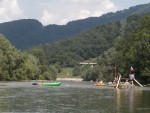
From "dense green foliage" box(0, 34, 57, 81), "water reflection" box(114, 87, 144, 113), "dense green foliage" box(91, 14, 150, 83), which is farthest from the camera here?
"dense green foliage" box(0, 34, 57, 81)

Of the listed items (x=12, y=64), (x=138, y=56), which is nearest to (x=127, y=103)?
(x=138, y=56)

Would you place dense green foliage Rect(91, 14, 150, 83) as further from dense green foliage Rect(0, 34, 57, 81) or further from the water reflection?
the water reflection

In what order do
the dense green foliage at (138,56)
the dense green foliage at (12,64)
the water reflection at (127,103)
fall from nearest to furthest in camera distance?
1. the water reflection at (127,103)
2. the dense green foliage at (138,56)
3. the dense green foliage at (12,64)

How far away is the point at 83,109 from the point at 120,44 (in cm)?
12374

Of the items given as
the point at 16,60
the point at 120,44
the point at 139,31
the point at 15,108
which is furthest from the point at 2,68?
the point at 15,108

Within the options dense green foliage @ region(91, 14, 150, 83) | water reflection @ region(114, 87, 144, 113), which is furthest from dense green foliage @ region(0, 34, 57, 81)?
water reflection @ region(114, 87, 144, 113)

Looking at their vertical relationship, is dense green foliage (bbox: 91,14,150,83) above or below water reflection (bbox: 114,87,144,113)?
above

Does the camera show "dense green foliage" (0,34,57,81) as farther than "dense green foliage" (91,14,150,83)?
Yes

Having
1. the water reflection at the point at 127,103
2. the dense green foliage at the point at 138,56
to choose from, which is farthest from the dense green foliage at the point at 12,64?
the water reflection at the point at 127,103

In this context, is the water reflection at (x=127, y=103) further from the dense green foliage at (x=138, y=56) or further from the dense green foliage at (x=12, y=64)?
the dense green foliage at (x=12, y=64)

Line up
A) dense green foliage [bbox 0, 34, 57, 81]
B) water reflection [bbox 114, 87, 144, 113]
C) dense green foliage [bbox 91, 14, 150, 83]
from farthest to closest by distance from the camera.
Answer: dense green foliage [bbox 0, 34, 57, 81] → dense green foliage [bbox 91, 14, 150, 83] → water reflection [bbox 114, 87, 144, 113]

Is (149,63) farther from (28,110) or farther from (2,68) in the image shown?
(28,110)

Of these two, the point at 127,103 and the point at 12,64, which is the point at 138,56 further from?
the point at 127,103

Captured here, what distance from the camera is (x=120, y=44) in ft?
548
